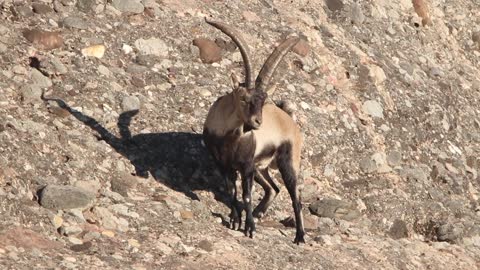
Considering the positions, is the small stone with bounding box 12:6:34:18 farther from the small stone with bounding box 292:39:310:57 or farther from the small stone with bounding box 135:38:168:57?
the small stone with bounding box 292:39:310:57

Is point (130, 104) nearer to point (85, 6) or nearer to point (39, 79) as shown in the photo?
point (39, 79)

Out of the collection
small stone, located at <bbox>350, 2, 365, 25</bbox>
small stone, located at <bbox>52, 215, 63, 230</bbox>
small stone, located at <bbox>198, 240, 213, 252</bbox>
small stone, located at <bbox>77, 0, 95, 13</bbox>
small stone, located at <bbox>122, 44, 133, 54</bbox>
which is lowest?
small stone, located at <bbox>198, 240, 213, 252</bbox>

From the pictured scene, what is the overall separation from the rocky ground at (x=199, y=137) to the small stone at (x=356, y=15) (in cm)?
4

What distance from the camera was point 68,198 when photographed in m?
11.0

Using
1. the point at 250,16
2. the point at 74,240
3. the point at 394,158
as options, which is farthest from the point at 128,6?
the point at 74,240

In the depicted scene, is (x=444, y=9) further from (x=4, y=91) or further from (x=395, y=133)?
(x=4, y=91)

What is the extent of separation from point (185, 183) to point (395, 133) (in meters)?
4.68

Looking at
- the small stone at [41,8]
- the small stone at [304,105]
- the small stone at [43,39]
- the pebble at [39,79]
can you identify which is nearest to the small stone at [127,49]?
the small stone at [43,39]

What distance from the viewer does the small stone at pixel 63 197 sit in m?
10.8

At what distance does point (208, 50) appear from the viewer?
1523cm

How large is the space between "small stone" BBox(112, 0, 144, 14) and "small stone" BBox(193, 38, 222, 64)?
1126 mm

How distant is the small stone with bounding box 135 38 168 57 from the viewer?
14.8 meters

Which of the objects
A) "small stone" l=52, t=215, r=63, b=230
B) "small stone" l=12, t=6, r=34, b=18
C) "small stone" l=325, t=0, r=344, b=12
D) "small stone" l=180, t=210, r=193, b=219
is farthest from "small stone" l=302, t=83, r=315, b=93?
"small stone" l=52, t=215, r=63, b=230

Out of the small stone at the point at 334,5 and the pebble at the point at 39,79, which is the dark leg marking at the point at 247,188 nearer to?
the pebble at the point at 39,79
